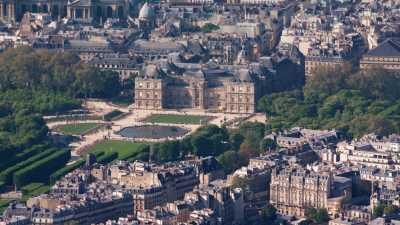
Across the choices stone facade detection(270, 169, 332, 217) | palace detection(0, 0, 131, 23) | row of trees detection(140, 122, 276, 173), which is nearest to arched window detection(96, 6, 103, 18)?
palace detection(0, 0, 131, 23)

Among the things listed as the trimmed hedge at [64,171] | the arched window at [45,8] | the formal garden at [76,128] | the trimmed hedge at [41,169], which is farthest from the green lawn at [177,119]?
the arched window at [45,8]

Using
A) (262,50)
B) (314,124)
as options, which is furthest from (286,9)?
(314,124)

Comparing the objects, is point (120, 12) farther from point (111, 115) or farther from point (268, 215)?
point (268, 215)

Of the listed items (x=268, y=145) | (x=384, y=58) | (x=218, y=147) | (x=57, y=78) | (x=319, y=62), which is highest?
(x=384, y=58)

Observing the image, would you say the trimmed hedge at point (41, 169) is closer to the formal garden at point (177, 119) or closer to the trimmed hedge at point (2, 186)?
the trimmed hedge at point (2, 186)

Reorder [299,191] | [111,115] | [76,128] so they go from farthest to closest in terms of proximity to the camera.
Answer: [111,115] → [76,128] → [299,191]

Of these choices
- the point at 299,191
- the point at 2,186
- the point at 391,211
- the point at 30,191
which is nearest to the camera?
the point at 391,211

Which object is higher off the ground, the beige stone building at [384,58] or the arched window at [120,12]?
the arched window at [120,12]

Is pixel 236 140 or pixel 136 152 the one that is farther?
pixel 236 140

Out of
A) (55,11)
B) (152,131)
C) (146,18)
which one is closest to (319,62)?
(152,131)
